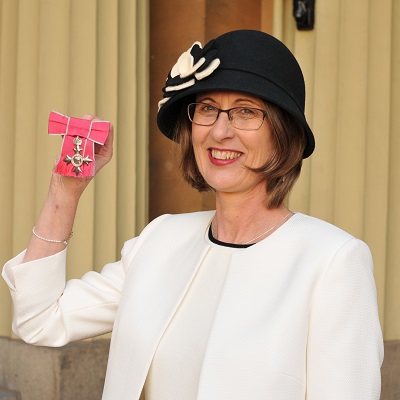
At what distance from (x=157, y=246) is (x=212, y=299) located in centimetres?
34

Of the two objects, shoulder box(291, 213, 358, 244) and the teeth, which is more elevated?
the teeth

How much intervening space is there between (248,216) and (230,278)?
229 millimetres

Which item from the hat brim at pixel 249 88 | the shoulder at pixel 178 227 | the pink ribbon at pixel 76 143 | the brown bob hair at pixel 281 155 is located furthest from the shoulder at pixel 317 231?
the pink ribbon at pixel 76 143

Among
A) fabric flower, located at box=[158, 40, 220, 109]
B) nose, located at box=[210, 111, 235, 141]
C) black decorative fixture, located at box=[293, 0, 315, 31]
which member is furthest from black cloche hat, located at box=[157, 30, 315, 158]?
black decorative fixture, located at box=[293, 0, 315, 31]

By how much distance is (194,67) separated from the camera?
2395 millimetres

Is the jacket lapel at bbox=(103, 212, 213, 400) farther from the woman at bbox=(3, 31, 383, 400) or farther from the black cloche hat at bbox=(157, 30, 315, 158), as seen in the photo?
the black cloche hat at bbox=(157, 30, 315, 158)

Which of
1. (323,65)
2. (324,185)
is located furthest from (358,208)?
(323,65)

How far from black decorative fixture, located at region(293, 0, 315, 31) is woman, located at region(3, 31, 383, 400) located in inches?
69.5

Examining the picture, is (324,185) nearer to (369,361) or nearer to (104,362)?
(104,362)

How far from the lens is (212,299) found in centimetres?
239

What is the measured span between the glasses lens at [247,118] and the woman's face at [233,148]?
0.01 meters

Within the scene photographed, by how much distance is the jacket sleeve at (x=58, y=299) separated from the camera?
2494 millimetres

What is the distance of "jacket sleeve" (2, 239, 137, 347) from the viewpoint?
8.18 feet

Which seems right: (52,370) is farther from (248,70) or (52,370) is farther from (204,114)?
(248,70)
